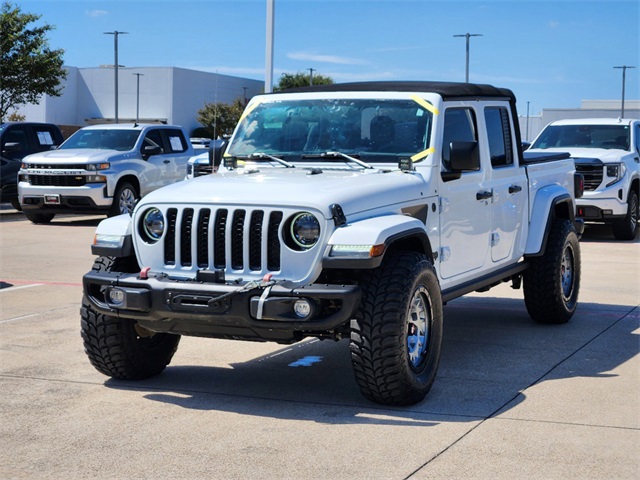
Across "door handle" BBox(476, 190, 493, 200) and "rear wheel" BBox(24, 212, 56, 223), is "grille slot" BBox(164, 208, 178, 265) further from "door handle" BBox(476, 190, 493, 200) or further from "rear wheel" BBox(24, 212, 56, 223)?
"rear wheel" BBox(24, 212, 56, 223)

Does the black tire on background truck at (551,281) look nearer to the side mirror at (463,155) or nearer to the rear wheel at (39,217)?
the side mirror at (463,155)

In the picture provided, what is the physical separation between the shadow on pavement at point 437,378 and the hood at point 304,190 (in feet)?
3.95

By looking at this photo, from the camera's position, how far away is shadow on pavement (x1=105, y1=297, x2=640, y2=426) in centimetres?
636

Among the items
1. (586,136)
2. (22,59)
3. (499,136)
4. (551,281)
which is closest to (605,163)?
(586,136)

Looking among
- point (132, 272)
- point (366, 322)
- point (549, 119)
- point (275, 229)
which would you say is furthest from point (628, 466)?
point (549, 119)

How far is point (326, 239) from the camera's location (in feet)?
20.1

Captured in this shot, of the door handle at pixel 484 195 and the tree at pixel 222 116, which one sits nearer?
the door handle at pixel 484 195

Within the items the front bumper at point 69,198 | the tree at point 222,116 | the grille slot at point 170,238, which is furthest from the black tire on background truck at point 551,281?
the tree at point 222,116

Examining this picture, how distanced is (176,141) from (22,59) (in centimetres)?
1820

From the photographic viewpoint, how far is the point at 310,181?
6703 mm

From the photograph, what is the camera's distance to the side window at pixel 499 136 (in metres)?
8.48

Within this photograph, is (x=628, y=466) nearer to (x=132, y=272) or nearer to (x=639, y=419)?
(x=639, y=419)

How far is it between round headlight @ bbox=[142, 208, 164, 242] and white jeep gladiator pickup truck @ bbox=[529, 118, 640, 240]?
1132 centimetres

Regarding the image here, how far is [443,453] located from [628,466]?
907mm
